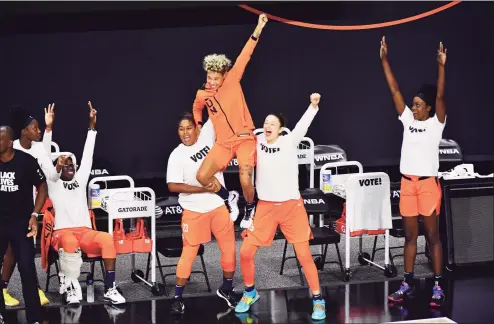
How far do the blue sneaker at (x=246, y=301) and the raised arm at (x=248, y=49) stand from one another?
1680 mm

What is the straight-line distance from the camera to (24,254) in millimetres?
7980

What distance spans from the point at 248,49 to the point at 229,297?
1974 mm

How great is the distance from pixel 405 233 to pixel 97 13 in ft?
12.6

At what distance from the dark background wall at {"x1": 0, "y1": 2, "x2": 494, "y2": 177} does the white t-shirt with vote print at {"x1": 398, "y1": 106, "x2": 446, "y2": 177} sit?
2843 mm

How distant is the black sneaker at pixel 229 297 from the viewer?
868 centimetres

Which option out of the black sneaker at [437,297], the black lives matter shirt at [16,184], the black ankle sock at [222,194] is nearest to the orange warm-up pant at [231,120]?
the black ankle sock at [222,194]

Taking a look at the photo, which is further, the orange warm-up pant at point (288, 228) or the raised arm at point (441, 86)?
the raised arm at point (441, 86)

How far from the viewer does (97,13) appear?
1070cm

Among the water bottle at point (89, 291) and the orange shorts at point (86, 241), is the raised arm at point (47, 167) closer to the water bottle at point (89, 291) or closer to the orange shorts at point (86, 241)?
the orange shorts at point (86, 241)

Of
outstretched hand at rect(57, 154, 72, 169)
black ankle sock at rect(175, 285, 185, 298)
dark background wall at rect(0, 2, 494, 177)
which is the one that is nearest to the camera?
black ankle sock at rect(175, 285, 185, 298)

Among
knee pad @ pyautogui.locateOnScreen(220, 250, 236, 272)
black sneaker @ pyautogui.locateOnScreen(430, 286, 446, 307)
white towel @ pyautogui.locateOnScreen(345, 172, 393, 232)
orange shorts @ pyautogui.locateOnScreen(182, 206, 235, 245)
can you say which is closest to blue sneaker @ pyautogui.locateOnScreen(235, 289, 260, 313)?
knee pad @ pyautogui.locateOnScreen(220, 250, 236, 272)

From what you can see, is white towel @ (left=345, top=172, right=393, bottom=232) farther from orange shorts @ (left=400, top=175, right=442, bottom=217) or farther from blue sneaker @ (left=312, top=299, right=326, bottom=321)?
blue sneaker @ (left=312, top=299, right=326, bottom=321)

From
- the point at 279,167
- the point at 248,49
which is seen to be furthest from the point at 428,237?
the point at 248,49

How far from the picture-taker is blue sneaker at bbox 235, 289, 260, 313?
8539 mm
